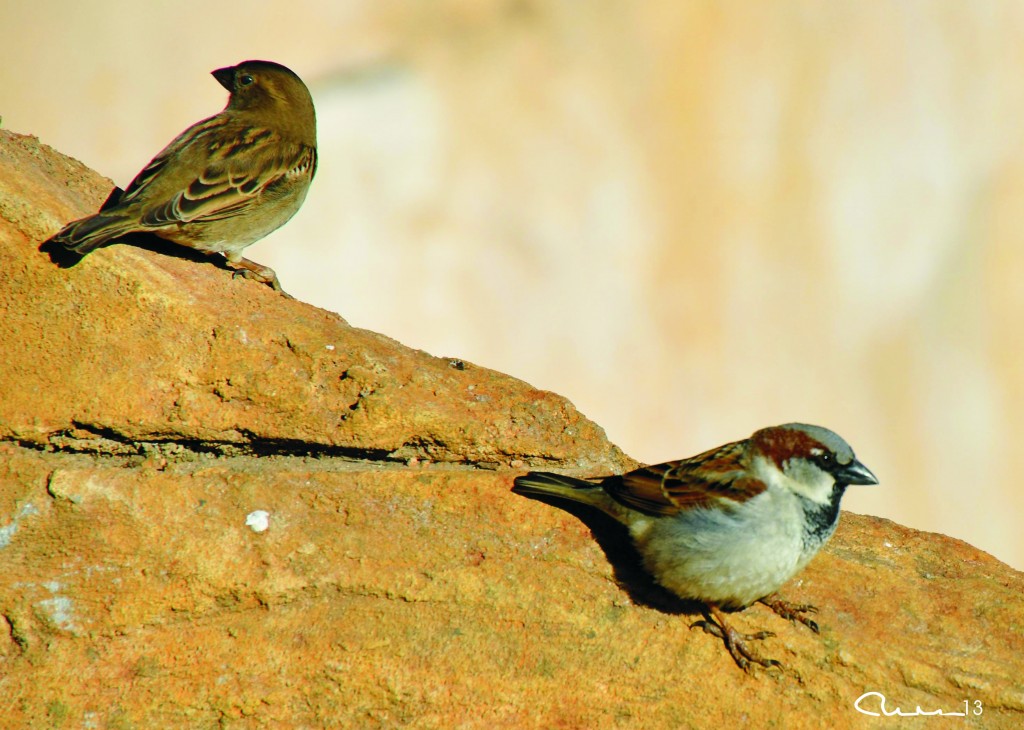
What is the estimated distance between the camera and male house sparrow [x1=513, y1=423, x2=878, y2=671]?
A: 3555 mm

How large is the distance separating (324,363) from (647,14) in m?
5.79

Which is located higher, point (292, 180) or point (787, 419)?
point (787, 419)

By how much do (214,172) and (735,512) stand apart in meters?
2.74

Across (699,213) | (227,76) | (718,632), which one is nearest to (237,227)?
(227,76)

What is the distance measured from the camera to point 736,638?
3555 mm

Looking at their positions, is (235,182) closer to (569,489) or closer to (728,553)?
(569,489)

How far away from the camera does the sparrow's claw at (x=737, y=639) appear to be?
3.53 m

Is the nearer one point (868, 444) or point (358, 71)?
point (358, 71)

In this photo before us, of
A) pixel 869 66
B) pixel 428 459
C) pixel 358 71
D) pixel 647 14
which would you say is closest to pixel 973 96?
pixel 869 66

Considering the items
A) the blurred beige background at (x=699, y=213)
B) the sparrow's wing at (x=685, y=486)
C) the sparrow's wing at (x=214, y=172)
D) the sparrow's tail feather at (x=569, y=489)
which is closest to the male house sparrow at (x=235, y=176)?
the sparrow's wing at (x=214, y=172)

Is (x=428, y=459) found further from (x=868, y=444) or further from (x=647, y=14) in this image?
(x=868, y=444)

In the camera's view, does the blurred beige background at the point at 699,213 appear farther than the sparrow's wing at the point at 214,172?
Yes

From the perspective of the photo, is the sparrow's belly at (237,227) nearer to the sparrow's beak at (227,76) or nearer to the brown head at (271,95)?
the brown head at (271,95)

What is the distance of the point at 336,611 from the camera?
3408 mm
